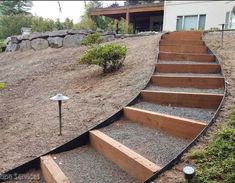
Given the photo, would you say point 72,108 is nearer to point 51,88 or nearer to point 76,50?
point 51,88

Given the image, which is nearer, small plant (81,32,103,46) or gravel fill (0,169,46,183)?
gravel fill (0,169,46,183)

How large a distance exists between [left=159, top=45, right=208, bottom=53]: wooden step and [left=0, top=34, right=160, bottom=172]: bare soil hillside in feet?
0.77

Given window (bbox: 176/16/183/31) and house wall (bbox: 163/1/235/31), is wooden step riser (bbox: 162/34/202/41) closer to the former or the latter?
house wall (bbox: 163/1/235/31)

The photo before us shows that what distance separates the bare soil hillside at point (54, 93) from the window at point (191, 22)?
751 cm

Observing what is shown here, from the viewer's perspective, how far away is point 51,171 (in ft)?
9.86

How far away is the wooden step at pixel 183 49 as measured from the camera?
22.1ft

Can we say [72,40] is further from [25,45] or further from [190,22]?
[190,22]

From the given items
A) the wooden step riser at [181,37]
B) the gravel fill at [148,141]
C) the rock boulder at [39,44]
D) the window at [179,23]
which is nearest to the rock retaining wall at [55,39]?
the rock boulder at [39,44]

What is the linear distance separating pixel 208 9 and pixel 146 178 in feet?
44.0

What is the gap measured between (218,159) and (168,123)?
1.05m

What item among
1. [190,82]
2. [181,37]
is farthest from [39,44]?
[190,82]

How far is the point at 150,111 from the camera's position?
3.88 meters

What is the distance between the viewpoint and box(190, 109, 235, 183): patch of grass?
7.43 ft

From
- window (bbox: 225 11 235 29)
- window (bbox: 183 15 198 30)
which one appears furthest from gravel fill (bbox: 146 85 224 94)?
window (bbox: 183 15 198 30)
